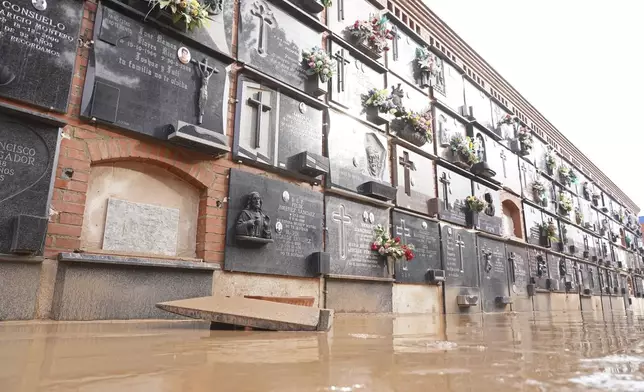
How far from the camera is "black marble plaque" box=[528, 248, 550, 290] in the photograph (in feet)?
39.5

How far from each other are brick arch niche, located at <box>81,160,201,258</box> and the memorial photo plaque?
232cm

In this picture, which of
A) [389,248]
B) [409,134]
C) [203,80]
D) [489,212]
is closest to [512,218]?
[489,212]

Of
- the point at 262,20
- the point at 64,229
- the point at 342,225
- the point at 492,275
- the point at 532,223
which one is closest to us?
the point at 64,229

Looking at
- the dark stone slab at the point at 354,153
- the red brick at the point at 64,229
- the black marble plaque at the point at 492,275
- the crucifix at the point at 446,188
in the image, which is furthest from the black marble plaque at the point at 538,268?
the red brick at the point at 64,229

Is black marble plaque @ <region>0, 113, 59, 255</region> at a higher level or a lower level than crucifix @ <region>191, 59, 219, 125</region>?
lower

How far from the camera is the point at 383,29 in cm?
791

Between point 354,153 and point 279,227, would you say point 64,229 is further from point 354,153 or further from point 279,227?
point 354,153

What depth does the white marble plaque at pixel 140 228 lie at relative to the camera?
4078 millimetres

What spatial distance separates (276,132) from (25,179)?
117 inches

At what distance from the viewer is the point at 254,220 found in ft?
16.0

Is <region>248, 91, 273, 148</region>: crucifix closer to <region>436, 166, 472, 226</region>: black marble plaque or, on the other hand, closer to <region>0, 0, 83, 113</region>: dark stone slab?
<region>0, 0, 83, 113</region>: dark stone slab

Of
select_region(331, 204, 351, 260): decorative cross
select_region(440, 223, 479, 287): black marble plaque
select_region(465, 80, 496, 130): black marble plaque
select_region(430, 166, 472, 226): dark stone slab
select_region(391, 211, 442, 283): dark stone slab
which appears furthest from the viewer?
select_region(465, 80, 496, 130): black marble plaque

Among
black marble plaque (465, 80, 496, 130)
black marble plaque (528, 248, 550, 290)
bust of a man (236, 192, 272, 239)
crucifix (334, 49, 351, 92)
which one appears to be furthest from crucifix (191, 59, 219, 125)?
black marble plaque (528, 248, 550, 290)

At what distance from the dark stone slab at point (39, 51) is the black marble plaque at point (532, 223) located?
40.5 feet
